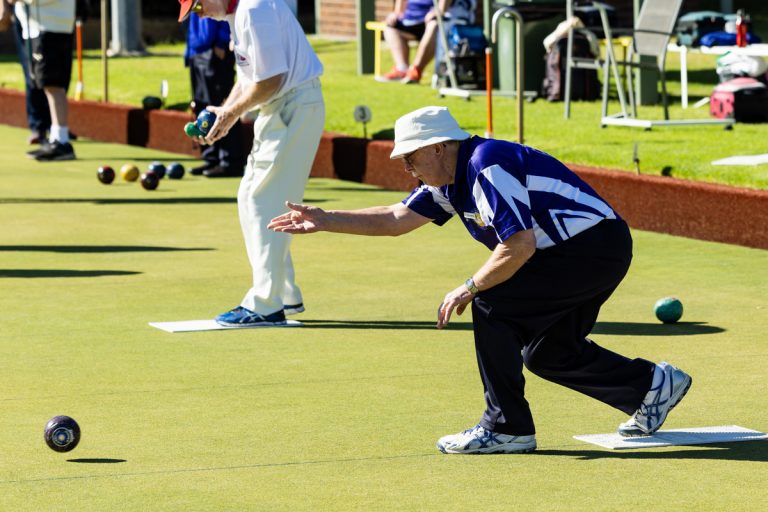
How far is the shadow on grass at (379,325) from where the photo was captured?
7180mm

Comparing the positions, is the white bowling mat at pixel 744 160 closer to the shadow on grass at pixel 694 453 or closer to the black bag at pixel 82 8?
the shadow on grass at pixel 694 453

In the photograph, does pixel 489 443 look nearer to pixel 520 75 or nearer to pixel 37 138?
pixel 520 75

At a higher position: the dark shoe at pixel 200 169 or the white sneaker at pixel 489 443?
the white sneaker at pixel 489 443

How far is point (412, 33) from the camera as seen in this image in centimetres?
1716

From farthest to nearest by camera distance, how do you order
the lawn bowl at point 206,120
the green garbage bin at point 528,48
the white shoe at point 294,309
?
the green garbage bin at point 528,48 < the white shoe at point 294,309 < the lawn bowl at point 206,120

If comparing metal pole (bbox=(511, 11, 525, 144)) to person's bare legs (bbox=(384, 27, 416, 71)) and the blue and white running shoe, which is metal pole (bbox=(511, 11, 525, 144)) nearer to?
the blue and white running shoe

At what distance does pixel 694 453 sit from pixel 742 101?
26.9 feet

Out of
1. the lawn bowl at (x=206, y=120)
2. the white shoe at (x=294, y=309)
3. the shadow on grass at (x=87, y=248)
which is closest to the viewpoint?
the lawn bowl at (x=206, y=120)

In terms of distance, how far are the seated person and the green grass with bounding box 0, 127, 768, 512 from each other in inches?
257

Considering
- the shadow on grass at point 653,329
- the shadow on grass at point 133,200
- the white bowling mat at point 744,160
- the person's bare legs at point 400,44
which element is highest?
the person's bare legs at point 400,44

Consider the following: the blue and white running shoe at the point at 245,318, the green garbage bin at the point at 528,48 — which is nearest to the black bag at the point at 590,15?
the green garbage bin at the point at 528,48

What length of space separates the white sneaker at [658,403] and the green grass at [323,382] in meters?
0.13

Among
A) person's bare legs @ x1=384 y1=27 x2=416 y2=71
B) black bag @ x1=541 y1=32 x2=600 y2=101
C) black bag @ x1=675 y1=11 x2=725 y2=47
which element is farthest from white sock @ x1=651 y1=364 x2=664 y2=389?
black bag @ x1=675 y1=11 x2=725 y2=47

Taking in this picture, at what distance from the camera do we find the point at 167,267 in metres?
8.85
